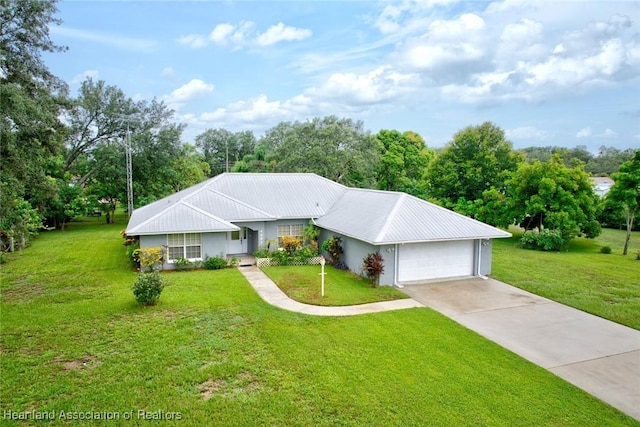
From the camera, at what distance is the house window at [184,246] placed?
1841cm

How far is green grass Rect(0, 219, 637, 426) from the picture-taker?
283 inches

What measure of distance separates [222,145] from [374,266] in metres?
64.0

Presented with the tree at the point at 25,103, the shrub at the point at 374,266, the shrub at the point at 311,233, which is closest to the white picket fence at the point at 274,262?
the shrub at the point at 311,233

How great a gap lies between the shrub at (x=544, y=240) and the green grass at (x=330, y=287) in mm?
15202

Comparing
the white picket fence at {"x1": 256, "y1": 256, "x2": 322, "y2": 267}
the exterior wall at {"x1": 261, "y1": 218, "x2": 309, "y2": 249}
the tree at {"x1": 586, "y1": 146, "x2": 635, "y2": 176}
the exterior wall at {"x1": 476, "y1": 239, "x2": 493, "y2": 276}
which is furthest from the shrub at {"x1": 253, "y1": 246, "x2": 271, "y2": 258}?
the tree at {"x1": 586, "y1": 146, "x2": 635, "y2": 176}

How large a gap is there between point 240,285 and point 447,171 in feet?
82.2

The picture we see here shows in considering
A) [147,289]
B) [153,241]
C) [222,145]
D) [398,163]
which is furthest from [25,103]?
[222,145]

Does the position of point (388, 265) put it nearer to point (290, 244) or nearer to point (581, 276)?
point (290, 244)

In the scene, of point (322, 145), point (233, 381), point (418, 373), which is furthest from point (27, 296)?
point (322, 145)

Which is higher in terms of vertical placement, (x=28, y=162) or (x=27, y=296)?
(x=28, y=162)

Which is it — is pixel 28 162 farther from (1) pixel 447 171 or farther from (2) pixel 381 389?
(1) pixel 447 171

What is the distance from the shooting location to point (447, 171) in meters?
34.8

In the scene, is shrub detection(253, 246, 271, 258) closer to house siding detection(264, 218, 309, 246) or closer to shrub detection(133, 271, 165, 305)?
house siding detection(264, 218, 309, 246)

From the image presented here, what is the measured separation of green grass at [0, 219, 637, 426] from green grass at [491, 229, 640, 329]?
587 cm
